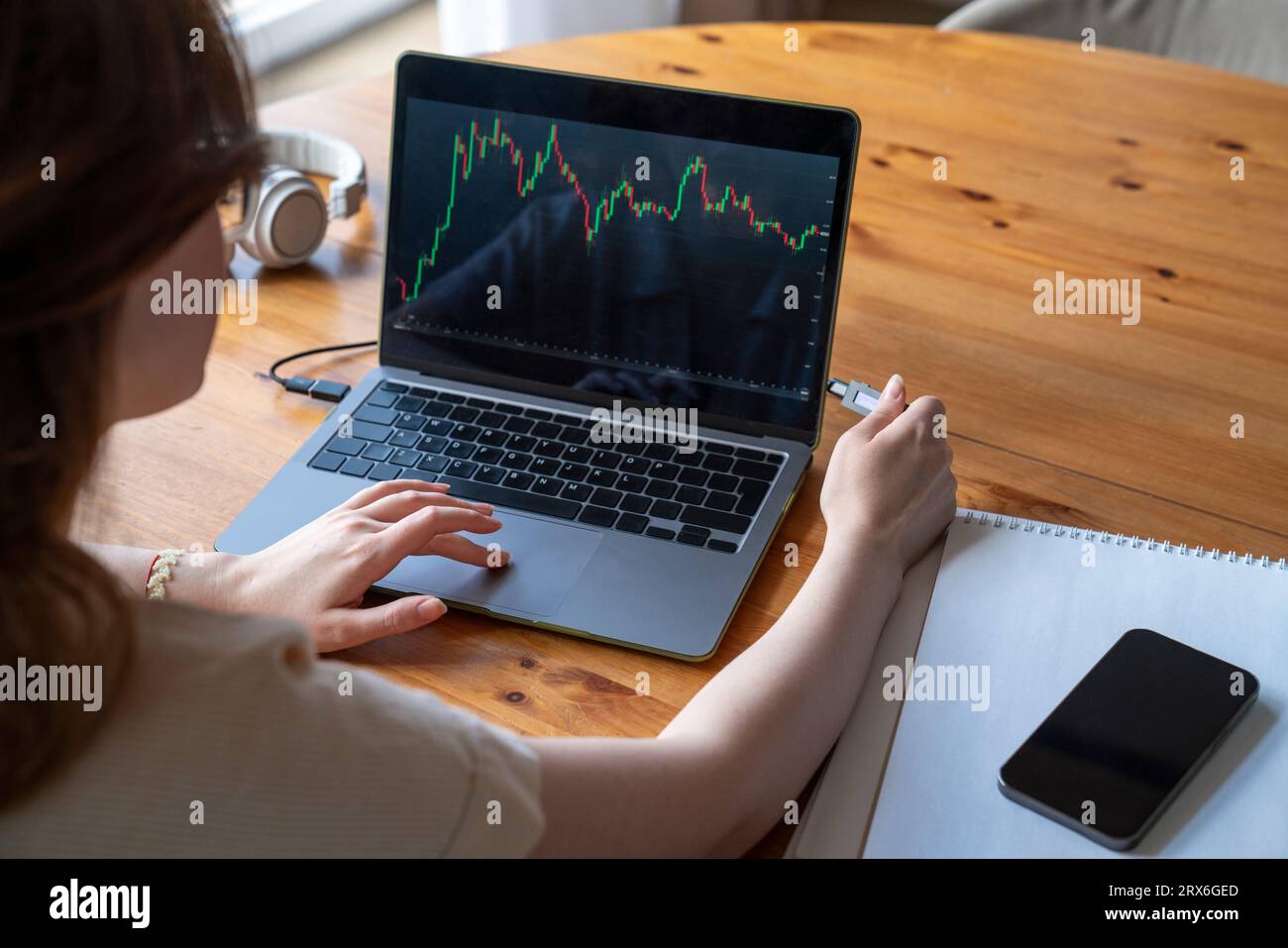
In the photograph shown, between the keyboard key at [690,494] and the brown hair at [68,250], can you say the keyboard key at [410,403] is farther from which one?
the brown hair at [68,250]

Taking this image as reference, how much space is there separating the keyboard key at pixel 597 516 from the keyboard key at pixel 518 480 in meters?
0.06

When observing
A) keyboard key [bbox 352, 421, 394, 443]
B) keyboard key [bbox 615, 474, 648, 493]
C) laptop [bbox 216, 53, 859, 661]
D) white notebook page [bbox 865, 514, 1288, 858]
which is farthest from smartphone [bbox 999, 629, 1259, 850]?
keyboard key [bbox 352, 421, 394, 443]

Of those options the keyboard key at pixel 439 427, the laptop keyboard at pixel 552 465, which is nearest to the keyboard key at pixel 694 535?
the laptop keyboard at pixel 552 465

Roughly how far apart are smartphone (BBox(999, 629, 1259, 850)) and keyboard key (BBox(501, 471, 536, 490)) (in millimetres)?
402

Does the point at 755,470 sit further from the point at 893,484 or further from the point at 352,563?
the point at 352,563

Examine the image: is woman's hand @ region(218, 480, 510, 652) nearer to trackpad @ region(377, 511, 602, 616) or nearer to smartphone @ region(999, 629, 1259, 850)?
trackpad @ region(377, 511, 602, 616)

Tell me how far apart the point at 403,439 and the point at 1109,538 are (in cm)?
53

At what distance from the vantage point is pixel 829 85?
1.48 metres

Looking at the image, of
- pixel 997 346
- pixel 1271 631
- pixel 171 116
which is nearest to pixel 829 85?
pixel 997 346

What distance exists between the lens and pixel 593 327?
981mm

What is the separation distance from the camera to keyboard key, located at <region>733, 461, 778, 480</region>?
35.9 inches
